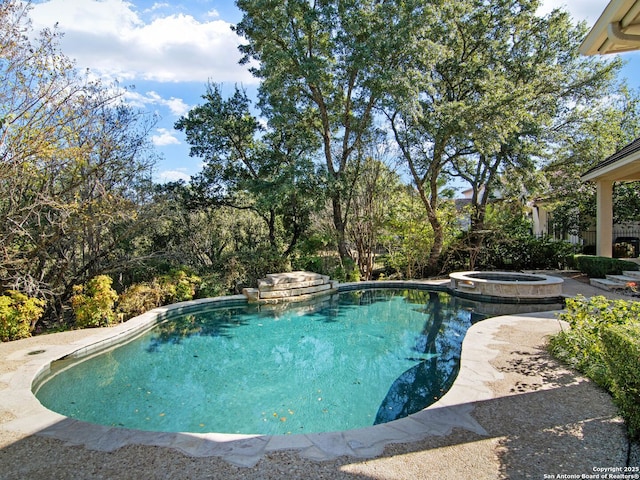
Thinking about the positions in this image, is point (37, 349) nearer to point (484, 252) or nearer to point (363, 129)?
point (363, 129)

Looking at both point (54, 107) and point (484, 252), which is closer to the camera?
point (54, 107)

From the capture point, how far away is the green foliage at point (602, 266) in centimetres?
1096

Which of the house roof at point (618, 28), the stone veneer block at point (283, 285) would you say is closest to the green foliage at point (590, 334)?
the house roof at point (618, 28)

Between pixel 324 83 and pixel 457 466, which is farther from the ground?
pixel 324 83

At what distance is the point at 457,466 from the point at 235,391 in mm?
3468

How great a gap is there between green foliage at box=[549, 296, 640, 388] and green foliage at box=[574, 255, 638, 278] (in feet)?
24.3

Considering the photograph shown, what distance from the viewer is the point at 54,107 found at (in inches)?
258

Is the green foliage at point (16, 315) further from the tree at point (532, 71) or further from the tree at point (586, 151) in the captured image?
the tree at point (586, 151)

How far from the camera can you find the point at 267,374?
19.7 ft

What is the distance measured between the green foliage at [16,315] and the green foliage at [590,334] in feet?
31.3

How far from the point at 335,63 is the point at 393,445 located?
12.5m

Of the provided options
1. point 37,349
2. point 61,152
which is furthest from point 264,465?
point 61,152

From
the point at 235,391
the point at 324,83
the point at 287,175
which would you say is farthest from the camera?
the point at 324,83

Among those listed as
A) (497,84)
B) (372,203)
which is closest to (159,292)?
(372,203)
